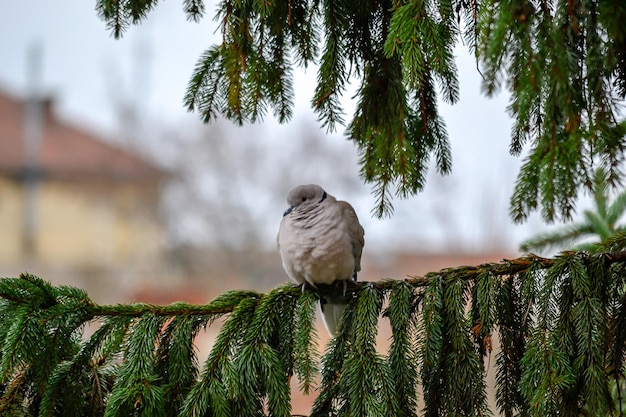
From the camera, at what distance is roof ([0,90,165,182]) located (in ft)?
37.8

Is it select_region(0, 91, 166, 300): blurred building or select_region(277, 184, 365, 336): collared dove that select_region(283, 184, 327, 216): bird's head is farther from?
select_region(0, 91, 166, 300): blurred building

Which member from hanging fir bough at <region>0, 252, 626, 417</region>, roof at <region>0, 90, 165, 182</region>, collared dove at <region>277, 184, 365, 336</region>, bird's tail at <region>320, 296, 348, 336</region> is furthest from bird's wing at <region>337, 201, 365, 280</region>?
roof at <region>0, 90, 165, 182</region>

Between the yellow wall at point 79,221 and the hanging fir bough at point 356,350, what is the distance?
9.74m

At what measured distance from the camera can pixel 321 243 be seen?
190 cm

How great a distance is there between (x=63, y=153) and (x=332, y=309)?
11967mm

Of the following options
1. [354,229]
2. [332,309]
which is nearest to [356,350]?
[332,309]

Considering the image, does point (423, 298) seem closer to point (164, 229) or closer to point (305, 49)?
point (305, 49)

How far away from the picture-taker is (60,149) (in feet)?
43.1

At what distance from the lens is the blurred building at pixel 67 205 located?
1107 cm

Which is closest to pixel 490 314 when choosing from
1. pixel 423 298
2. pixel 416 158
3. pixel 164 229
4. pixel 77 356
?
pixel 423 298

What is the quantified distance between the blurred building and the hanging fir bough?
9.49 m

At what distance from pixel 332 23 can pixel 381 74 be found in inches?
5.8

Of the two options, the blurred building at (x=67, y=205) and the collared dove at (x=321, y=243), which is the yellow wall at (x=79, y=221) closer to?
the blurred building at (x=67, y=205)

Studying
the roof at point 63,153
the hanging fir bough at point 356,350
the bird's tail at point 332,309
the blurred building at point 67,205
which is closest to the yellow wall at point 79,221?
the blurred building at point 67,205
